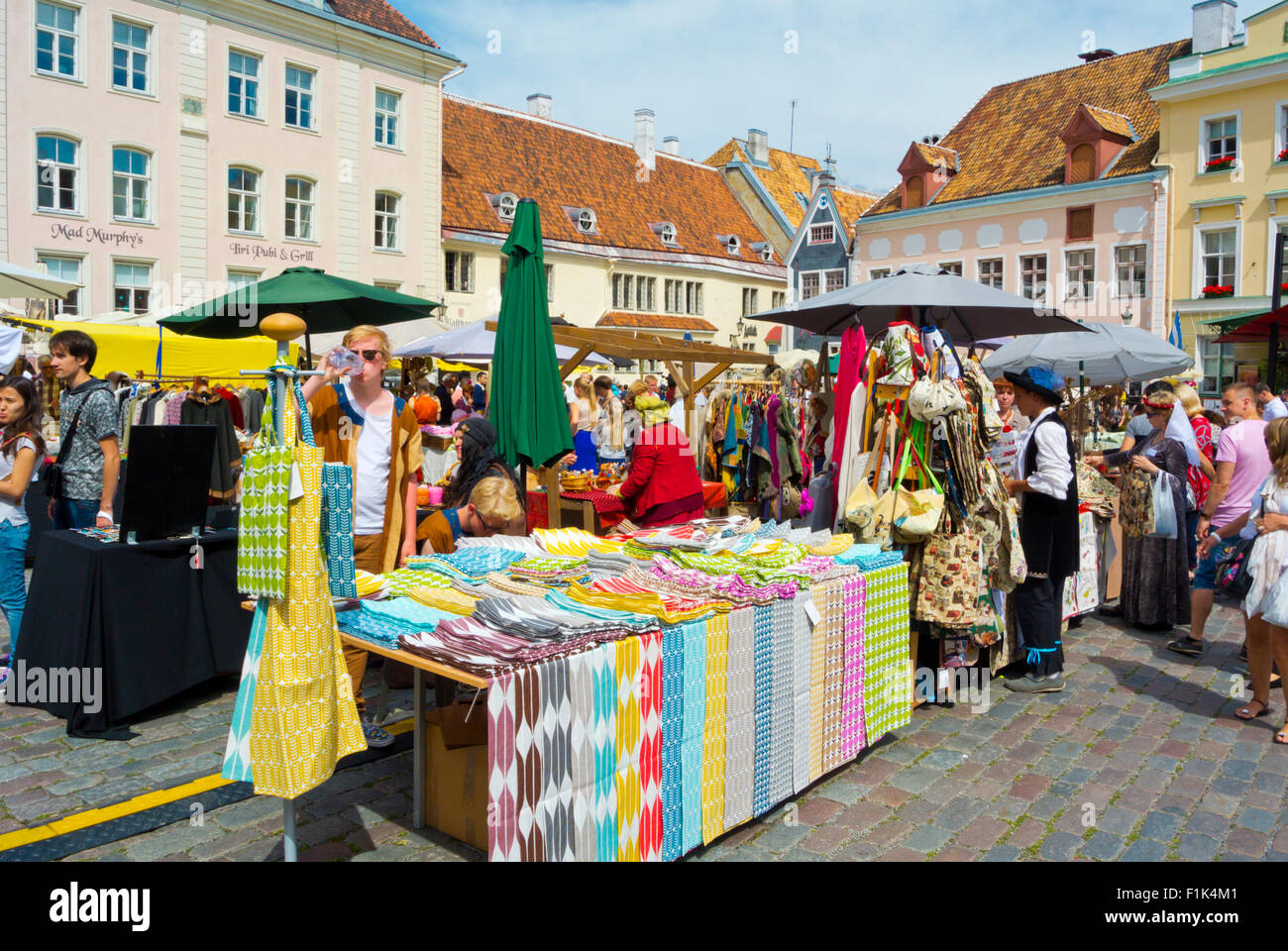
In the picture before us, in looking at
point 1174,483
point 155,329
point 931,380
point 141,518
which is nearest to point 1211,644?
point 1174,483

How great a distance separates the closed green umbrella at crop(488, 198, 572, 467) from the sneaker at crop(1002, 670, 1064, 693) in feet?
10.4

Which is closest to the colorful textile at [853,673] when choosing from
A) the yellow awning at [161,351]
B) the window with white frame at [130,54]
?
the yellow awning at [161,351]

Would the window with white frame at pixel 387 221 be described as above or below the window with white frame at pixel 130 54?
below

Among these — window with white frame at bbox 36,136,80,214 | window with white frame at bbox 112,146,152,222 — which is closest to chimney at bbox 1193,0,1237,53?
window with white frame at bbox 112,146,152,222

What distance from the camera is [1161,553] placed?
24.7 ft

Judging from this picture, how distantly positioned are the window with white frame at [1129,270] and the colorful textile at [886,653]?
26.9 m

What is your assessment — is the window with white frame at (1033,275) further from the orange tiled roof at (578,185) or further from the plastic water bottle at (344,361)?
the plastic water bottle at (344,361)

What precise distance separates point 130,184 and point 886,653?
76.8ft

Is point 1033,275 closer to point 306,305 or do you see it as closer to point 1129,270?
point 1129,270

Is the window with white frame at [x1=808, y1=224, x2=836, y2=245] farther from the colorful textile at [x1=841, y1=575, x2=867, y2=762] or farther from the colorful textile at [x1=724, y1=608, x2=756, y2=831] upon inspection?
the colorful textile at [x1=724, y1=608, x2=756, y2=831]

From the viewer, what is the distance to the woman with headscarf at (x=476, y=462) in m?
6.23

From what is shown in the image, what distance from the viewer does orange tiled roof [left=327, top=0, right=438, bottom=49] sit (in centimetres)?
2644

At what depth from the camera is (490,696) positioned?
2.90 metres
